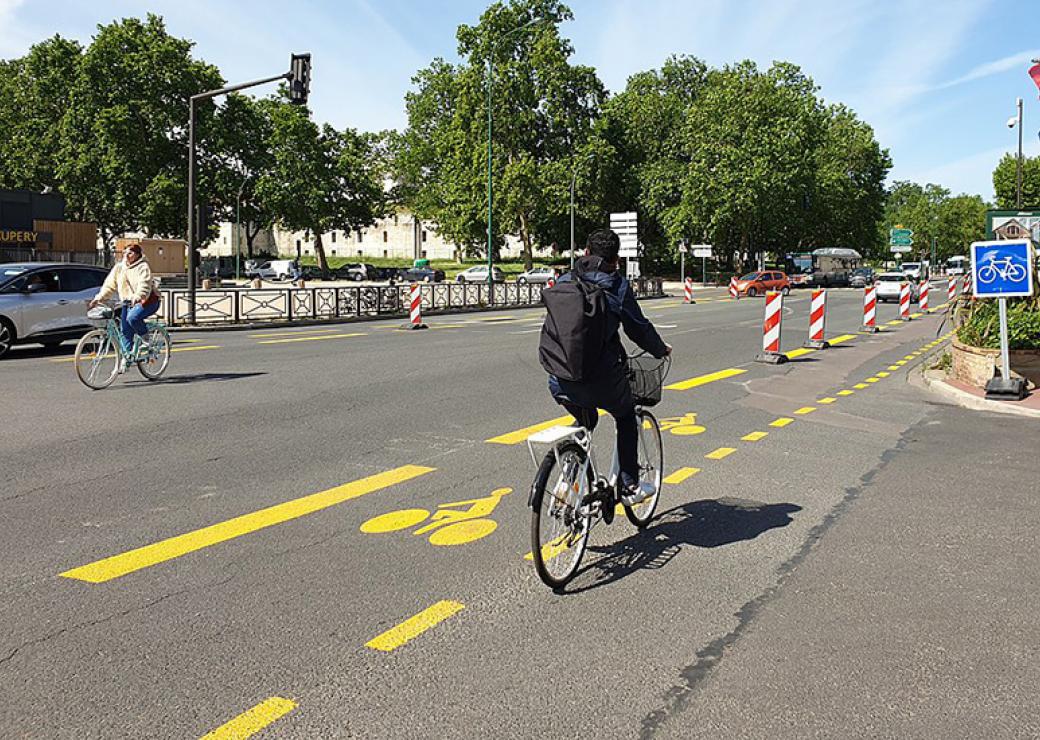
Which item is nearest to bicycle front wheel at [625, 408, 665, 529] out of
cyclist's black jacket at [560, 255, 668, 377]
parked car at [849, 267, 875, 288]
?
cyclist's black jacket at [560, 255, 668, 377]

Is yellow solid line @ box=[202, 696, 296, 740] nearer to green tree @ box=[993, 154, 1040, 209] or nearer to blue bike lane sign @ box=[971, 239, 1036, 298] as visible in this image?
blue bike lane sign @ box=[971, 239, 1036, 298]

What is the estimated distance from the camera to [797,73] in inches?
2879

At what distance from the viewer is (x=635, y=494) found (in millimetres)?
5199

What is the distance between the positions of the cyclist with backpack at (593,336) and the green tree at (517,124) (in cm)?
5441

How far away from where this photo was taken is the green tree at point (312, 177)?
69.2 meters

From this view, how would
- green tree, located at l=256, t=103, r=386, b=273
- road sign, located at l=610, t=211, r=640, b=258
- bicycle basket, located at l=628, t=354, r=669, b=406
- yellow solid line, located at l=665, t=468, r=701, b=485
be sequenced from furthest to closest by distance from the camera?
green tree, located at l=256, t=103, r=386, b=273 → road sign, located at l=610, t=211, r=640, b=258 → yellow solid line, located at l=665, t=468, r=701, b=485 → bicycle basket, located at l=628, t=354, r=669, b=406

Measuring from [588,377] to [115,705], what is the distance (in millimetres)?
2447

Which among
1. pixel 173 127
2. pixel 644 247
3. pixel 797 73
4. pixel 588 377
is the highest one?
pixel 797 73

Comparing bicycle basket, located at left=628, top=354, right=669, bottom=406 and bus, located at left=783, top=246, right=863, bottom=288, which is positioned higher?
bus, located at left=783, top=246, right=863, bottom=288

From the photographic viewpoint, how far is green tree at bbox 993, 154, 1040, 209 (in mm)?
79438

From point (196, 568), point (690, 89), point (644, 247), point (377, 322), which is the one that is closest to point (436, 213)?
point (644, 247)

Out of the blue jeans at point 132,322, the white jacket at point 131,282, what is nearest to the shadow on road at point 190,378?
the blue jeans at point 132,322

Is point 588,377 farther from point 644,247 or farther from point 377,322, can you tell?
point 644,247

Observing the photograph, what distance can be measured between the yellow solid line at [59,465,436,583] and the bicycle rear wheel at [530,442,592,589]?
75.9 inches
